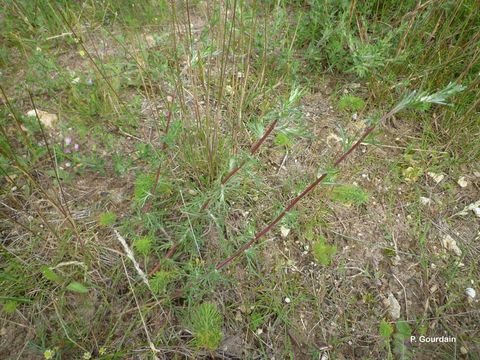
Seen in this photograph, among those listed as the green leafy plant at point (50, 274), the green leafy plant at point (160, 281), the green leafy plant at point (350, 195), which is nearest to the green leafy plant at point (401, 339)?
the green leafy plant at point (350, 195)

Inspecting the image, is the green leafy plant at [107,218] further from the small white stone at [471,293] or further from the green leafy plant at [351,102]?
the small white stone at [471,293]

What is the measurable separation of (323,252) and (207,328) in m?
0.70

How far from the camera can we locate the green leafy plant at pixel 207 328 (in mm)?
1357

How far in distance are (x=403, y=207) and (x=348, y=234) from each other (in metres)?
0.40

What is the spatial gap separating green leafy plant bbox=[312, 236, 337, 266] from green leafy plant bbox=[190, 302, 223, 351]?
1.98 feet

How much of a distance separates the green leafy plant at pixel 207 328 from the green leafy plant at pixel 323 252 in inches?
23.8

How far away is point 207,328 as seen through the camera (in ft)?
4.47

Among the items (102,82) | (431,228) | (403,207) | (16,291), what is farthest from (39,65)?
(431,228)

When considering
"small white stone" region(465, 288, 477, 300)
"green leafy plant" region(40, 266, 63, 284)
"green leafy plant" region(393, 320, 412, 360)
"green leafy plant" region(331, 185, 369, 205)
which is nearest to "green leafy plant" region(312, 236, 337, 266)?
"green leafy plant" region(331, 185, 369, 205)

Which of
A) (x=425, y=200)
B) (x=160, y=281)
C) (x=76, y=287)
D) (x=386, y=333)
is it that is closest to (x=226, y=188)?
(x=160, y=281)

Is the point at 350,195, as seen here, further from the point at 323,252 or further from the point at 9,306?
the point at 9,306

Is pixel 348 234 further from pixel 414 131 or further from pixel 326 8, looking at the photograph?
pixel 326 8

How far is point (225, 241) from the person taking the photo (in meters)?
1.68

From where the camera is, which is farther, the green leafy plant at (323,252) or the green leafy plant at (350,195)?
the green leafy plant at (350,195)
